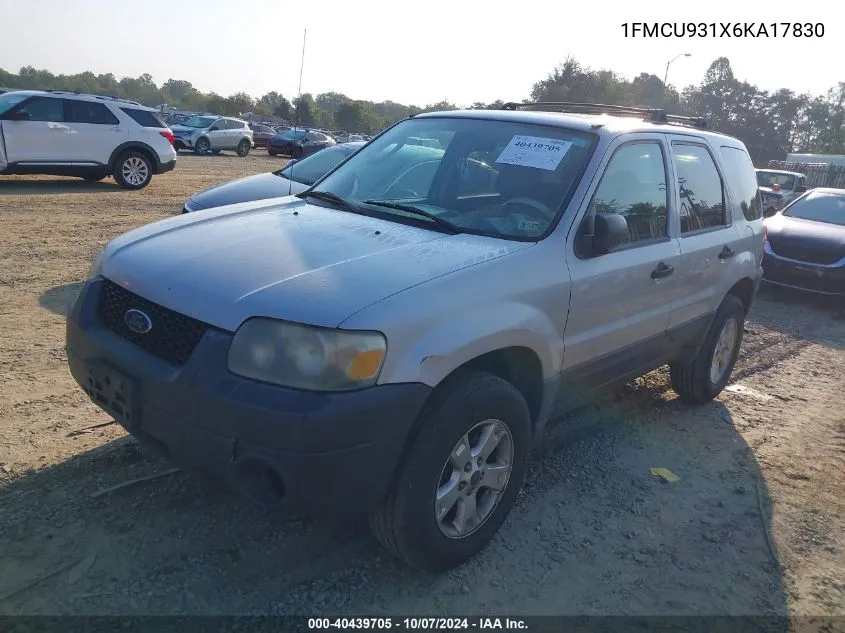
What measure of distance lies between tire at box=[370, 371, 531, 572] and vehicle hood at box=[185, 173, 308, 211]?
166 inches

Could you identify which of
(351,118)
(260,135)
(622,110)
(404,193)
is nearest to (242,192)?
(404,193)

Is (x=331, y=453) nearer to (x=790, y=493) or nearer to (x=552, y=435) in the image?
(x=552, y=435)

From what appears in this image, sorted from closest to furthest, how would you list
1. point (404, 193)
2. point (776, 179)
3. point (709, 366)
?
1. point (404, 193)
2. point (709, 366)
3. point (776, 179)

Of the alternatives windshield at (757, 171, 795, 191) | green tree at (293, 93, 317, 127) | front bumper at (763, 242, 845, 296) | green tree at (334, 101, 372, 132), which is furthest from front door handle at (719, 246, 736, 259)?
green tree at (334, 101, 372, 132)

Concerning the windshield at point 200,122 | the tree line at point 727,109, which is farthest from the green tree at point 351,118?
the windshield at point 200,122

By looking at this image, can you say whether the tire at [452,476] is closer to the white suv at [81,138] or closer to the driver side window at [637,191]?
the driver side window at [637,191]

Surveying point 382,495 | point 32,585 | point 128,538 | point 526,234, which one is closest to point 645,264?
point 526,234

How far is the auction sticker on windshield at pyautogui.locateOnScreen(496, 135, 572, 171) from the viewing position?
11.6 ft

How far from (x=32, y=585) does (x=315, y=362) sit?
1.43 m

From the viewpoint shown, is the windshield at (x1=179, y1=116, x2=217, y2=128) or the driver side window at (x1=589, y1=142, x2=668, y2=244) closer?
the driver side window at (x1=589, y1=142, x2=668, y2=244)

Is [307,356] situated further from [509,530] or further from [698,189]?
[698,189]

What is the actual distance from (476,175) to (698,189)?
65.4 inches

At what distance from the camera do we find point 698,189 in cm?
443

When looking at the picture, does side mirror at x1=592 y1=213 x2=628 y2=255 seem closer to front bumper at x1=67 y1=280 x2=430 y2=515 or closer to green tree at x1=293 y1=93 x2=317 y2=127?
front bumper at x1=67 y1=280 x2=430 y2=515
